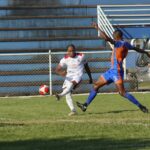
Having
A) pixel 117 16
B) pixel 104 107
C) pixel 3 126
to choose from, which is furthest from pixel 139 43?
pixel 3 126

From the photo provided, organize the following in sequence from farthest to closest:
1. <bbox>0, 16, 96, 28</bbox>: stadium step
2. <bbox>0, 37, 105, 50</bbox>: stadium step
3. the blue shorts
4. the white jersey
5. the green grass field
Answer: <bbox>0, 16, 96, 28</bbox>: stadium step → <bbox>0, 37, 105, 50</bbox>: stadium step → the white jersey → the blue shorts → the green grass field

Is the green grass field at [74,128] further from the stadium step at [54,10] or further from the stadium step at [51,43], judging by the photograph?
the stadium step at [54,10]

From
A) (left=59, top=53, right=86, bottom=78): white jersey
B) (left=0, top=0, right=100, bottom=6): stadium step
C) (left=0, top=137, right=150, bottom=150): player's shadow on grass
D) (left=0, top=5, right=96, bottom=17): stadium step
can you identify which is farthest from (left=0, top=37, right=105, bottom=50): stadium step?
(left=0, top=137, right=150, bottom=150): player's shadow on grass

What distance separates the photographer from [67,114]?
1542 centimetres

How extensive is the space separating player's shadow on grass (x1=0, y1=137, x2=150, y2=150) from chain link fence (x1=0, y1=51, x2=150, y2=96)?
1332cm

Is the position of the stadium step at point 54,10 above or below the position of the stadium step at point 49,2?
below

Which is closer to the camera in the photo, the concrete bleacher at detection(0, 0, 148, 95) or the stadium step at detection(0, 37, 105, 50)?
the concrete bleacher at detection(0, 0, 148, 95)

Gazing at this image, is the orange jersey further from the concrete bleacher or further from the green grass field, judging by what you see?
the concrete bleacher

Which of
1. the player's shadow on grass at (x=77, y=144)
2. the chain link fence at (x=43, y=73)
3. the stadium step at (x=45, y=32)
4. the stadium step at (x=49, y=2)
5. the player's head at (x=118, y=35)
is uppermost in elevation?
the stadium step at (x=49, y=2)

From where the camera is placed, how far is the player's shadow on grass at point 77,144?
32.3ft

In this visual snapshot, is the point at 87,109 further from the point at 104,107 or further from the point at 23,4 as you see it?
the point at 23,4

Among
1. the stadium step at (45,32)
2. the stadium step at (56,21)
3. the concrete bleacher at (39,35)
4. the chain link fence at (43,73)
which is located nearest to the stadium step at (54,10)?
the concrete bleacher at (39,35)

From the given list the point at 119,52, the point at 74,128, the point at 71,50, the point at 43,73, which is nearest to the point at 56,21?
the point at 43,73

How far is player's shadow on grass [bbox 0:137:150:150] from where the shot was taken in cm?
984
